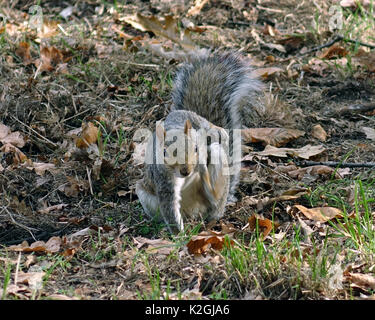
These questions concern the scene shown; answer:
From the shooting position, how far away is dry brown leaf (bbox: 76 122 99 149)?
12.5ft

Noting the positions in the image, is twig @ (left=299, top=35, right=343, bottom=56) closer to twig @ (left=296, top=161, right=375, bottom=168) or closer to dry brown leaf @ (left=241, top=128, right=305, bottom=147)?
dry brown leaf @ (left=241, top=128, right=305, bottom=147)

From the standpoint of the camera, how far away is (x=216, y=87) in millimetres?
3863

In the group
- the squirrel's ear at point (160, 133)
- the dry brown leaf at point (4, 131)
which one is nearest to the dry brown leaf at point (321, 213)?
the squirrel's ear at point (160, 133)

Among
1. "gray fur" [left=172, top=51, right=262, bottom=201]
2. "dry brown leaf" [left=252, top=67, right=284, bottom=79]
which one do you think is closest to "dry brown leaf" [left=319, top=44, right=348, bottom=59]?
"dry brown leaf" [left=252, top=67, right=284, bottom=79]

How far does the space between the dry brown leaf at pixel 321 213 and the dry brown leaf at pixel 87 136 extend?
1366mm

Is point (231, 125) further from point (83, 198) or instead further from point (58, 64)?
point (58, 64)

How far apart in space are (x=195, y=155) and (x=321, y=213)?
70cm

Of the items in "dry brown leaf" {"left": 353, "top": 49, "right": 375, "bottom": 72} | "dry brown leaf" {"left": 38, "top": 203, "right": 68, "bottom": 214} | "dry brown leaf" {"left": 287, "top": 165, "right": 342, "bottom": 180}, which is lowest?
"dry brown leaf" {"left": 38, "top": 203, "right": 68, "bottom": 214}

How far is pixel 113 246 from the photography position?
3016mm

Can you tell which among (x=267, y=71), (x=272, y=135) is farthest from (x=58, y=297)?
(x=267, y=71)

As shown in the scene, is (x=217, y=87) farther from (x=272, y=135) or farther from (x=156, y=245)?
(x=156, y=245)

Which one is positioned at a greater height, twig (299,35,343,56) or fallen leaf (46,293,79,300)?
twig (299,35,343,56)

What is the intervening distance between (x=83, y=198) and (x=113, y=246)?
0.65 metres

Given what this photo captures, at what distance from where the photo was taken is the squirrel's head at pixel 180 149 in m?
3.05
